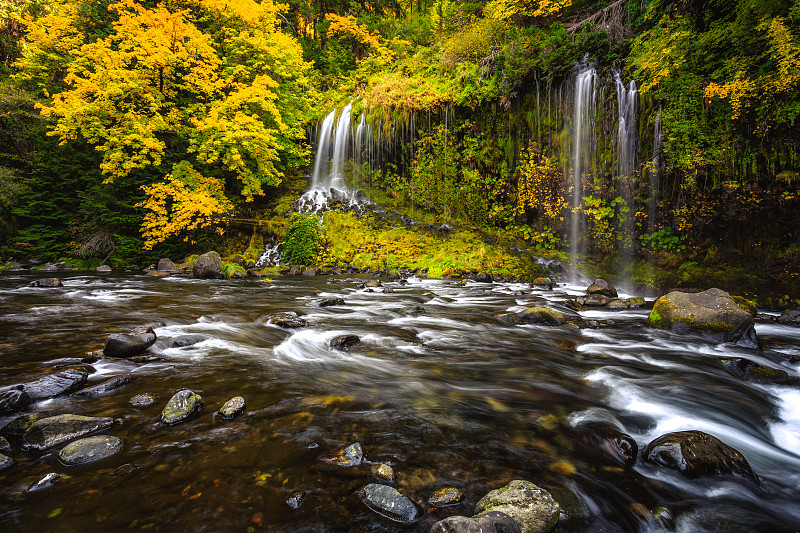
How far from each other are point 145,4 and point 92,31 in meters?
3.40

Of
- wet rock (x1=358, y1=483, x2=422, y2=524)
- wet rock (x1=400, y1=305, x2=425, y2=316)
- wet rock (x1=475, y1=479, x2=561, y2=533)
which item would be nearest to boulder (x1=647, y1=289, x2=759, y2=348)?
wet rock (x1=400, y1=305, x2=425, y2=316)

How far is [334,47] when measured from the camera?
2438cm

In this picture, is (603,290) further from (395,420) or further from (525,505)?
(525,505)

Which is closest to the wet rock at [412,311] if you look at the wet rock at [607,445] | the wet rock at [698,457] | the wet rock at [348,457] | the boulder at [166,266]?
the wet rock at [607,445]

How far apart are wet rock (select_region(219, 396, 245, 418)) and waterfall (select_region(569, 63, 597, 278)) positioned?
11300 mm

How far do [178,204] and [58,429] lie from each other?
13.4 m

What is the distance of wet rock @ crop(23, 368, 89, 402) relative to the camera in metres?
2.67

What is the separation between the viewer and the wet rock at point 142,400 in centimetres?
265

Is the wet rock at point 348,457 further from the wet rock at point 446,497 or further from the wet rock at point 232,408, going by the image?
the wet rock at point 232,408

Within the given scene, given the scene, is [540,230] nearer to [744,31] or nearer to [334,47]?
[744,31]

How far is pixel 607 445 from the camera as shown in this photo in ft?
7.98

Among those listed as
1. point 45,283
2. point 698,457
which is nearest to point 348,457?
point 698,457

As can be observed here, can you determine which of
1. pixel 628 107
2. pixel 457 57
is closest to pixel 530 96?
pixel 628 107

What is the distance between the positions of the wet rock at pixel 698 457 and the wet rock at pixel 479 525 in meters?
1.40
